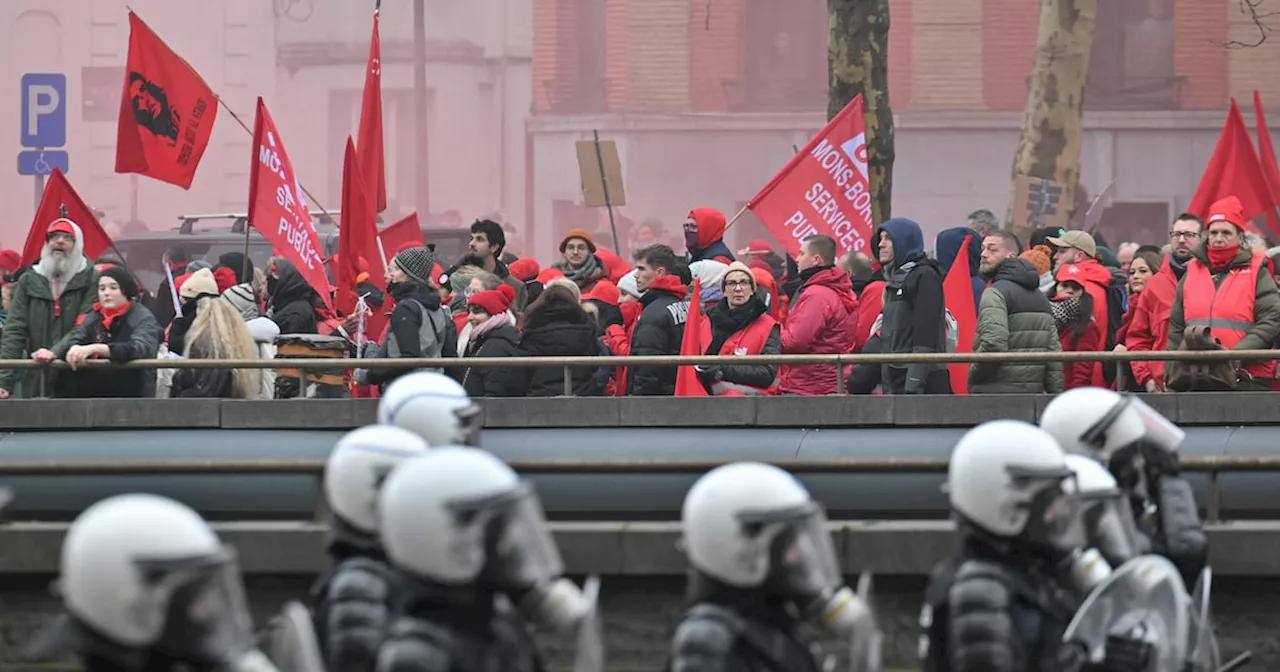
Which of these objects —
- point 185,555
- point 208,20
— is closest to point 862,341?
point 185,555

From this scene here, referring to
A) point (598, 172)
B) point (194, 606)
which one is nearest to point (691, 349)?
point (598, 172)

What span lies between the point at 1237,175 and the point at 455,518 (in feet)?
33.7

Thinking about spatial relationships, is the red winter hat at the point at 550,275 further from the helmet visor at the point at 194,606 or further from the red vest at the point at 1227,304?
the helmet visor at the point at 194,606

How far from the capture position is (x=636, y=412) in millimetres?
11109

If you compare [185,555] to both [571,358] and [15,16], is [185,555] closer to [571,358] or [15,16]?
[571,358]

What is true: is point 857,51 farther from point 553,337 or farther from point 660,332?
point 553,337

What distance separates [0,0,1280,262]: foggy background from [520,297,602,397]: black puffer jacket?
2105 centimetres

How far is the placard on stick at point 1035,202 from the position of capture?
18.8m

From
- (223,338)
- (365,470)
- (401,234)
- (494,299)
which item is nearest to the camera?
(365,470)

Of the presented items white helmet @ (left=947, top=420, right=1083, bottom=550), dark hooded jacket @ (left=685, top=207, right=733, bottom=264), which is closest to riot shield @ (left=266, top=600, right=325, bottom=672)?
white helmet @ (left=947, top=420, right=1083, bottom=550)

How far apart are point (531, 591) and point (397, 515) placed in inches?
15.8

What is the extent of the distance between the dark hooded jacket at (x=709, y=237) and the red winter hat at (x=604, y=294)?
50 cm

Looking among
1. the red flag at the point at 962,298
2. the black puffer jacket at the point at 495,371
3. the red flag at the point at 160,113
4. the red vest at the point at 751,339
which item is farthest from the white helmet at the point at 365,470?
the red flag at the point at 160,113

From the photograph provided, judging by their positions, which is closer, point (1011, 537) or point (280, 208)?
point (1011, 537)
